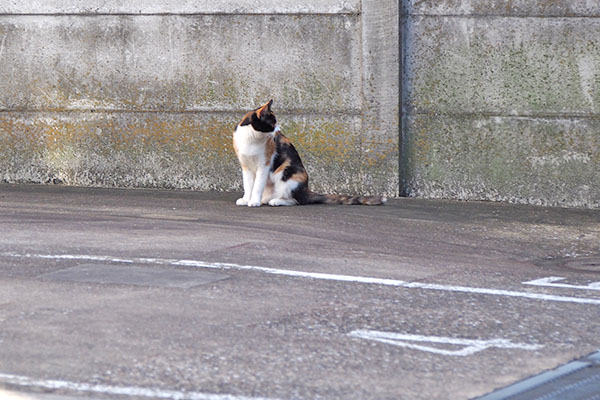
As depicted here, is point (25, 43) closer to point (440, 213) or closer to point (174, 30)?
point (174, 30)

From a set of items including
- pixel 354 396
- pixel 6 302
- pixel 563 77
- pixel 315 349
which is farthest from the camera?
pixel 563 77

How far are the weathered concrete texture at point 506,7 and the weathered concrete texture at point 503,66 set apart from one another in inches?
3.0

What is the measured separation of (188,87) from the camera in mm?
11719

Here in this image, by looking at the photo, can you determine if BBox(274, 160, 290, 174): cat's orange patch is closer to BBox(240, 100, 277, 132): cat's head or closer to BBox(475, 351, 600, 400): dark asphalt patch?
BBox(240, 100, 277, 132): cat's head

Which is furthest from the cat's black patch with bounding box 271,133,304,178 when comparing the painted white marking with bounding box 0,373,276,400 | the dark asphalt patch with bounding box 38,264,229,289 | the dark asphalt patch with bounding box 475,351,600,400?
the painted white marking with bounding box 0,373,276,400

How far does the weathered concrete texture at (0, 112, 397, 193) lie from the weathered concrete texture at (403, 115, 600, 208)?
0.41 meters

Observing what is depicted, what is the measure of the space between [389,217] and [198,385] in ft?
18.4

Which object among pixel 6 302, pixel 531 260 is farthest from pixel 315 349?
pixel 531 260

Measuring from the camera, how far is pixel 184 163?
11.8 metres

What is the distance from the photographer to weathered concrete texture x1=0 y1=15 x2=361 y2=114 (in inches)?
452

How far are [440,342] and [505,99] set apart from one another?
20.4 ft

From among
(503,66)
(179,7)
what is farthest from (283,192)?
(503,66)

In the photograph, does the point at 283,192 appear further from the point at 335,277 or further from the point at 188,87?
the point at 335,277

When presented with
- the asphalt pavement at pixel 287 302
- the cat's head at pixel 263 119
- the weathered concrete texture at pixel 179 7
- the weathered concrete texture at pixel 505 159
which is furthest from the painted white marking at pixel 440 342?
the weathered concrete texture at pixel 179 7
